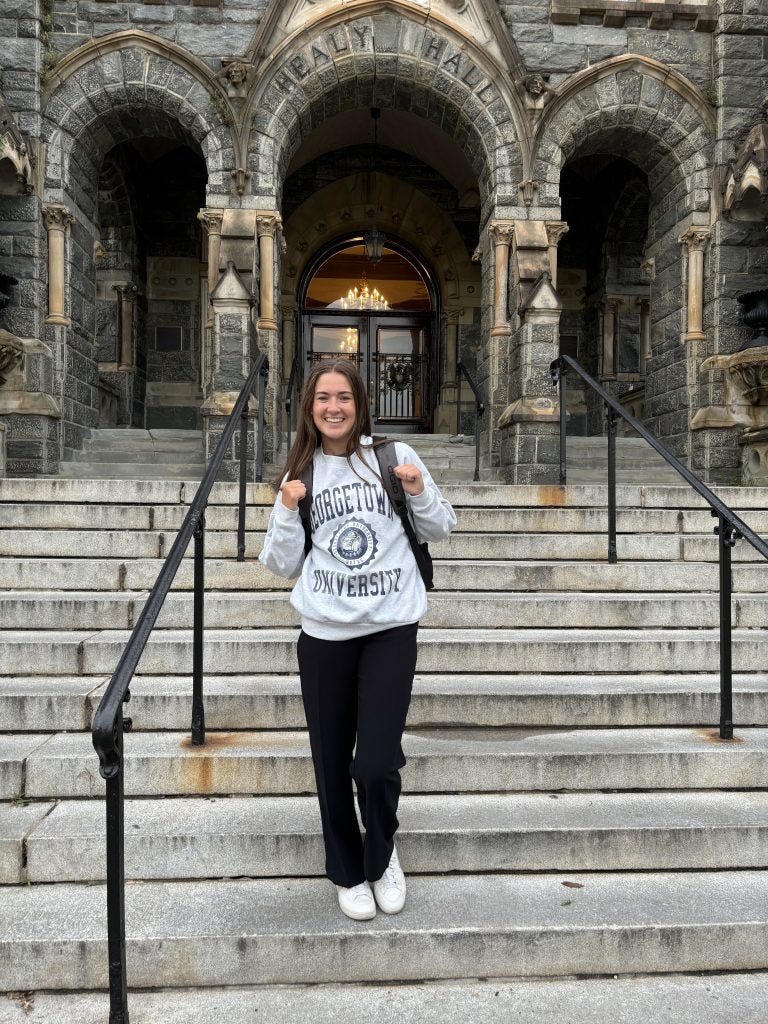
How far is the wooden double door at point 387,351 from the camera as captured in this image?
12352 mm

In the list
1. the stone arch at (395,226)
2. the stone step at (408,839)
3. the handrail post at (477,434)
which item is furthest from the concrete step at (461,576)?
the stone arch at (395,226)

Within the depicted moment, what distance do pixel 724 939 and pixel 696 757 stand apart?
32.6 inches

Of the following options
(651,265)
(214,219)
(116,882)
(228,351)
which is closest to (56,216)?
(214,219)

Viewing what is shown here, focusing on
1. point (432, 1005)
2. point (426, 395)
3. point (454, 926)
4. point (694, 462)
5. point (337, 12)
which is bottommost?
point (432, 1005)

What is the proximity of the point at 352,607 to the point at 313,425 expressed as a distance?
587 millimetres

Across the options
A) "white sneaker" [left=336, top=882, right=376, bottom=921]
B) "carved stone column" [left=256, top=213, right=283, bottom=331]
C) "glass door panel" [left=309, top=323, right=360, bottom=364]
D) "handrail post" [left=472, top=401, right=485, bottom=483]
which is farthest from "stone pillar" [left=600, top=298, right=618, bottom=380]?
"white sneaker" [left=336, top=882, right=376, bottom=921]

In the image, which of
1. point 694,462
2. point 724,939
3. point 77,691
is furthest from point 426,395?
point 724,939

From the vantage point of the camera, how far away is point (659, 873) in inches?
105

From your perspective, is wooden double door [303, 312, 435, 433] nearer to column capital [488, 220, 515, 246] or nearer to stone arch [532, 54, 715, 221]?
column capital [488, 220, 515, 246]

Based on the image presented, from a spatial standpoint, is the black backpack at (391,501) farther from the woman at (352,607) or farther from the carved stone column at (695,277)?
the carved stone column at (695,277)

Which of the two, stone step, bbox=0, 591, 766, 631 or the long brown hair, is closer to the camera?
the long brown hair

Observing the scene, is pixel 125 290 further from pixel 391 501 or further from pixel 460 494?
pixel 391 501

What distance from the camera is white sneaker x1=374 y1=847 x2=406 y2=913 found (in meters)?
2.36

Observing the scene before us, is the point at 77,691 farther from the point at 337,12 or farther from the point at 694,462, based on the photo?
the point at 337,12
